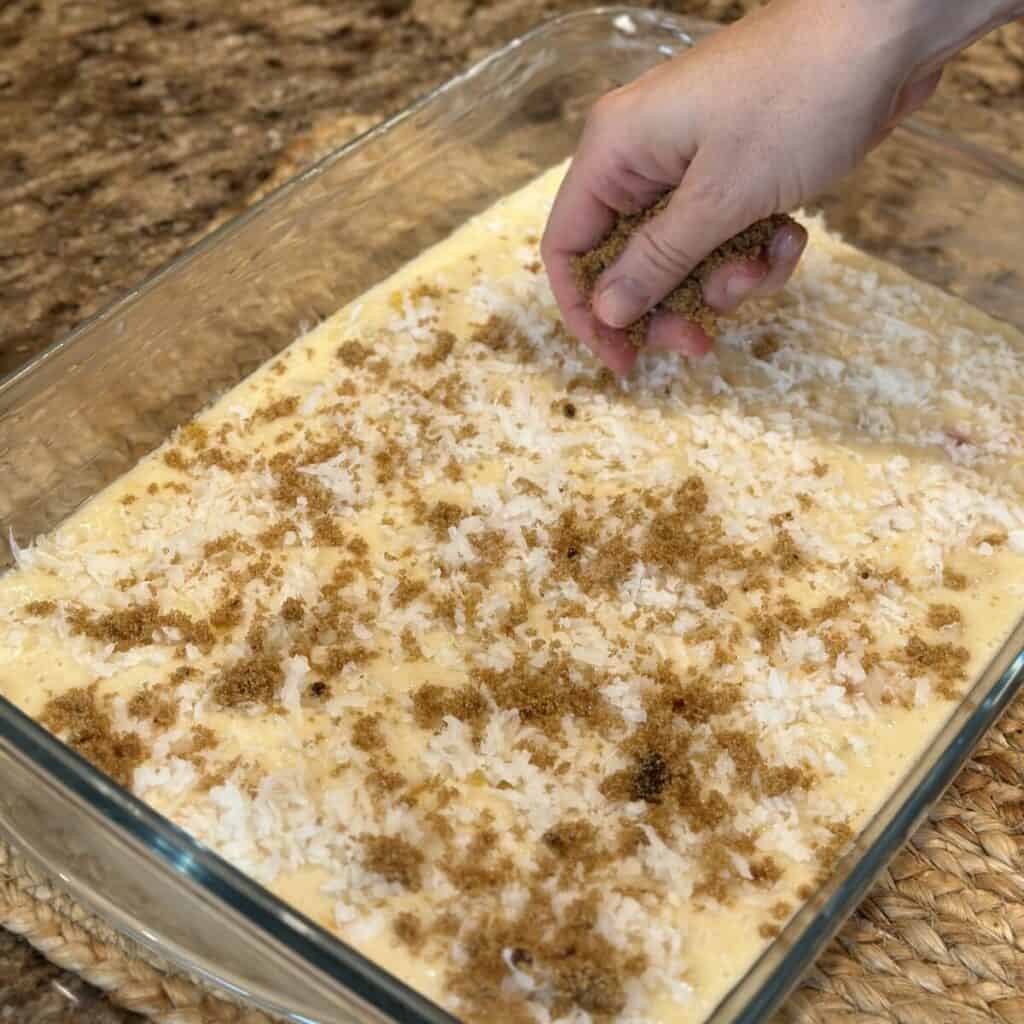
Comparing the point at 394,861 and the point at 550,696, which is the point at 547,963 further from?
the point at 550,696

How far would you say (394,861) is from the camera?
3.69ft

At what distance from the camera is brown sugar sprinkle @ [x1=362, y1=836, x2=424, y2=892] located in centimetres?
112

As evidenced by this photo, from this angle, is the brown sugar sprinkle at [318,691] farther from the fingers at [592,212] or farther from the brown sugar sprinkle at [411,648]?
the fingers at [592,212]

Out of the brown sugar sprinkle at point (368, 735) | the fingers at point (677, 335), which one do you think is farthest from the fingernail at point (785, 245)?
the brown sugar sprinkle at point (368, 735)

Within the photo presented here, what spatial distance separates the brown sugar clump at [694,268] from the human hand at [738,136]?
0.01 metres

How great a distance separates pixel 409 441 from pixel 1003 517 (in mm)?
697

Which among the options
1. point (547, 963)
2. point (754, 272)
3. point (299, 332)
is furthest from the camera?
point (299, 332)

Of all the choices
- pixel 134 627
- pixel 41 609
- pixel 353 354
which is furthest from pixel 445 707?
Result: pixel 353 354

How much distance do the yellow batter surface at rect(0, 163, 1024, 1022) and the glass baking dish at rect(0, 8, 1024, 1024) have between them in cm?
6

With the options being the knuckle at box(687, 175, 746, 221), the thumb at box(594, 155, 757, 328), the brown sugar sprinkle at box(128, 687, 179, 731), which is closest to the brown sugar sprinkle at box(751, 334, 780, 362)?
the thumb at box(594, 155, 757, 328)

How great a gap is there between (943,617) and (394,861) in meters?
0.65

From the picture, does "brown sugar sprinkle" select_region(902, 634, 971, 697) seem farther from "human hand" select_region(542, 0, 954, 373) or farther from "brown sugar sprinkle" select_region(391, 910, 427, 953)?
"brown sugar sprinkle" select_region(391, 910, 427, 953)

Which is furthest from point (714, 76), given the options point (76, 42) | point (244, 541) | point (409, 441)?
point (76, 42)

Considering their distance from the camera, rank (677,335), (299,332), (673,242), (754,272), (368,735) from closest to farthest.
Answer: (368,735) < (673,242) < (754,272) < (677,335) < (299,332)
